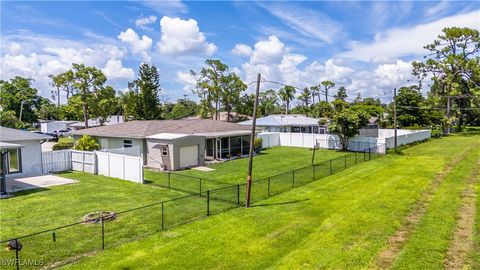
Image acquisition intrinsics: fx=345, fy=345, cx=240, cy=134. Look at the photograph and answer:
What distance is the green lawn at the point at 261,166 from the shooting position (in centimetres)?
2239

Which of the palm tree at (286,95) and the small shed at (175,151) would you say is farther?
the palm tree at (286,95)

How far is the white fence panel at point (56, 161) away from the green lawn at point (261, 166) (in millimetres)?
5978

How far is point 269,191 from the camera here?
18.0m

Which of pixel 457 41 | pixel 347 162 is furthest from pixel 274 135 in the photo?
pixel 457 41

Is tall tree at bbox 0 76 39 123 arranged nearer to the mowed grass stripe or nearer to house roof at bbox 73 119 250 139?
house roof at bbox 73 119 250 139

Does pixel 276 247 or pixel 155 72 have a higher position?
pixel 155 72

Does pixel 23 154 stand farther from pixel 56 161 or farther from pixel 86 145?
pixel 86 145

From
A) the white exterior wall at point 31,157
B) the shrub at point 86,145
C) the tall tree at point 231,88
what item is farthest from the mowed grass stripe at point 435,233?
the tall tree at point 231,88

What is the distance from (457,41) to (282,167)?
175ft

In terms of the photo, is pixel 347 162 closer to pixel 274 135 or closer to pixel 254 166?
pixel 254 166

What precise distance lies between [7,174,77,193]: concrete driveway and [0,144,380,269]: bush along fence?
244 inches

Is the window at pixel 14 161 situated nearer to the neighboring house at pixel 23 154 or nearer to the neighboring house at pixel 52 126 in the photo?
the neighboring house at pixel 23 154

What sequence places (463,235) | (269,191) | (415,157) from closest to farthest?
(463,235) → (269,191) → (415,157)

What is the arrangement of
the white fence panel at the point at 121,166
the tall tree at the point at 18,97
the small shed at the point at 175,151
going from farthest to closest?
the tall tree at the point at 18,97
the small shed at the point at 175,151
the white fence panel at the point at 121,166
